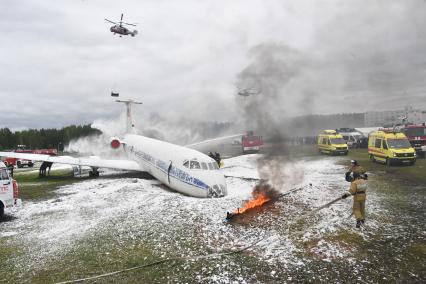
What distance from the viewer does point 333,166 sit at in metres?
31.2

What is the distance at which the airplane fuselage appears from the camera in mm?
18094

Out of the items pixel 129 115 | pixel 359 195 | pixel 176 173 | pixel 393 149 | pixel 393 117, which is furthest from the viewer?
pixel 393 117

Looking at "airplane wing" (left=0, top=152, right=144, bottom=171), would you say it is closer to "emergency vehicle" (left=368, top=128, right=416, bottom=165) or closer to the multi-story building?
"emergency vehicle" (left=368, top=128, right=416, bottom=165)

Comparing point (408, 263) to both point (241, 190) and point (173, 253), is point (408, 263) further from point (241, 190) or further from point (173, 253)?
point (241, 190)

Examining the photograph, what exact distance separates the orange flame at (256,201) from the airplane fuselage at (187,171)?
198 cm

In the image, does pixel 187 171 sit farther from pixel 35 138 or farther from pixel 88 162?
pixel 35 138

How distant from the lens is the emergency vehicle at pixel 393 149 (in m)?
29.5

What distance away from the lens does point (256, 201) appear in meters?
16.8

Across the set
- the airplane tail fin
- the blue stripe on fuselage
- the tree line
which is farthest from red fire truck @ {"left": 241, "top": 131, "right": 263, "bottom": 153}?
the tree line

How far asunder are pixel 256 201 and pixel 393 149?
20370 millimetres

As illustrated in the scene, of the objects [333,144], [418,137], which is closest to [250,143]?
[333,144]

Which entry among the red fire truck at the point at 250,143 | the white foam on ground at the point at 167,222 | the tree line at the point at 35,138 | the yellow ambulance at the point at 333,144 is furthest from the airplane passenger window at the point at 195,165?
the tree line at the point at 35,138

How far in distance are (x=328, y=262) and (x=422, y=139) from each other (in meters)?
34.6

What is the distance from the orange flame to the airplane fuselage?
198 centimetres
